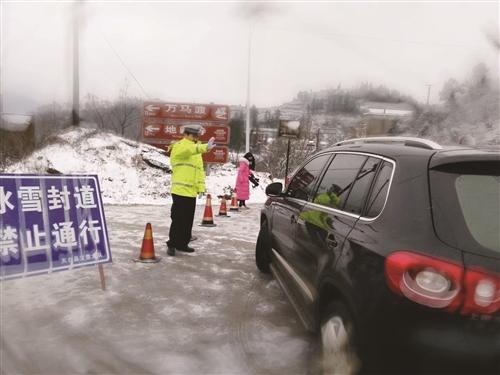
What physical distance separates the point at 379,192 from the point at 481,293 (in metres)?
0.81

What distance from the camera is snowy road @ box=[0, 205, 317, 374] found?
2.95 meters

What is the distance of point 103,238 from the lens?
14.5 ft

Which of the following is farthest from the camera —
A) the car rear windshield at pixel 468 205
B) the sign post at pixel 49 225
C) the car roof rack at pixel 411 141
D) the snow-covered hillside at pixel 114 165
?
the snow-covered hillside at pixel 114 165

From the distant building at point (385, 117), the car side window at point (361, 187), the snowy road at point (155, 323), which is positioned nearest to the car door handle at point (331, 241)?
the car side window at point (361, 187)

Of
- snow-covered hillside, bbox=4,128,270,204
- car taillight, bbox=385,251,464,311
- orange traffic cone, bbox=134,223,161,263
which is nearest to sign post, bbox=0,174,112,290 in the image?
orange traffic cone, bbox=134,223,161,263

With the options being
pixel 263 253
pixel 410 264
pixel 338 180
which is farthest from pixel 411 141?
pixel 263 253

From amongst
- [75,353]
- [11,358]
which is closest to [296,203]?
[75,353]

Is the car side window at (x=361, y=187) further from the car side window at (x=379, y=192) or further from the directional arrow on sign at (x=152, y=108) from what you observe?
the directional arrow on sign at (x=152, y=108)

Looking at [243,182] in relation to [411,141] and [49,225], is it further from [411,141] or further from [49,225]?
[411,141]

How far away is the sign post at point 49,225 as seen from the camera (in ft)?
12.5

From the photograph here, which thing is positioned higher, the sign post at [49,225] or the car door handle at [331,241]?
the car door handle at [331,241]

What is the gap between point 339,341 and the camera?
8.09 ft

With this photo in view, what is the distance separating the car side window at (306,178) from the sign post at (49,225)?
197 centimetres

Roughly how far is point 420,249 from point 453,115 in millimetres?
6562
